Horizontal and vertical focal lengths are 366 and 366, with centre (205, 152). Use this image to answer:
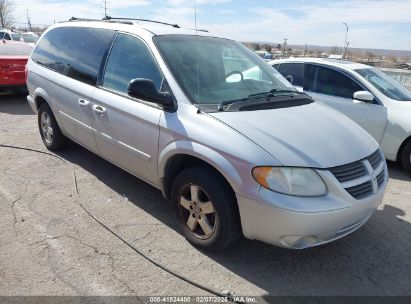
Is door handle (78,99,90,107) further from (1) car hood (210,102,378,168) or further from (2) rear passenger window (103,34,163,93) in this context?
(1) car hood (210,102,378,168)

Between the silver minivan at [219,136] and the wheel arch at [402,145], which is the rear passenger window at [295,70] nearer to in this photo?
the wheel arch at [402,145]

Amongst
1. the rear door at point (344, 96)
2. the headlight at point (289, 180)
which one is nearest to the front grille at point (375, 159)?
the headlight at point (289, 180)

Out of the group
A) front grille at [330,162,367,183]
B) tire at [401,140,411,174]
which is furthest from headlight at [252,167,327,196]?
tire at [401,140,411,174]

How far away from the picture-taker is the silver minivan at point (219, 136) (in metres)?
2.56

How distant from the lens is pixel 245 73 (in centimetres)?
374

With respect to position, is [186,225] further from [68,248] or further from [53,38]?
[53,38]

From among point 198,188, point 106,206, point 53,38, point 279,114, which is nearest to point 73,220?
point 106,206

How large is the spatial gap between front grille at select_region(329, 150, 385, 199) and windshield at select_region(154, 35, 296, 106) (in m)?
1.10

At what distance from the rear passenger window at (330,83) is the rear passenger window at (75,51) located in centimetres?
362

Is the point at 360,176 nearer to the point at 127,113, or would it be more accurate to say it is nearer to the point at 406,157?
the point at 127,113

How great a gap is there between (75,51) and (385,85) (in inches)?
181

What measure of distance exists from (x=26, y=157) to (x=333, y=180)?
4.28m

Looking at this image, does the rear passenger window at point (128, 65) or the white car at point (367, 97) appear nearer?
the rear passenger window at point (128, 65)

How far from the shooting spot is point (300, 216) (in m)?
2.46
